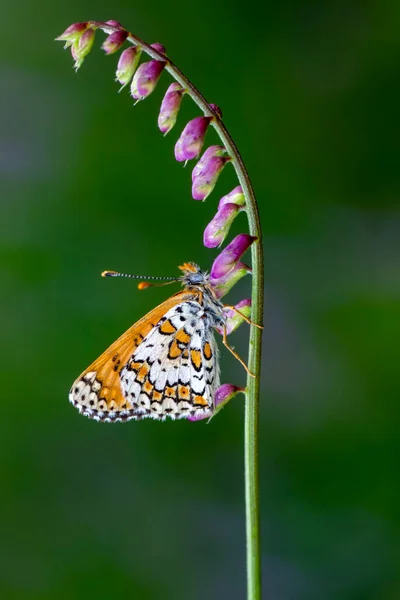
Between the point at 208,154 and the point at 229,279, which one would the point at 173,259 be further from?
the point at 208,154

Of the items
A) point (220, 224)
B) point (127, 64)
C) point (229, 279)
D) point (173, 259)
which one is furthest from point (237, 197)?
point (173, 259)

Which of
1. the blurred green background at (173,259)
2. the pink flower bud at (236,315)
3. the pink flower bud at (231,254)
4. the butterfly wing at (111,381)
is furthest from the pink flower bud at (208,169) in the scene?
the blurred green background at (173,259)

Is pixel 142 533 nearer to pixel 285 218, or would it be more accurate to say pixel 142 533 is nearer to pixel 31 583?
pixel 31 583

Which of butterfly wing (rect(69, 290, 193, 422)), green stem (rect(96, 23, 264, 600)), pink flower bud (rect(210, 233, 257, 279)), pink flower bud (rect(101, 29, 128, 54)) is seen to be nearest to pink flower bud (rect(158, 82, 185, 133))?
green stem (rect(96, 23, 264, 600))

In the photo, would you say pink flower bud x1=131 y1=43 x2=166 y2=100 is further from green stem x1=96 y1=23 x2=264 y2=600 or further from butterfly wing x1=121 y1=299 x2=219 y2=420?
butterfly wing x1=121 y1=299 x2=219 y2=420

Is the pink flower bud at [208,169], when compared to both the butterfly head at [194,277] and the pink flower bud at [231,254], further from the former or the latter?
the butterfly head at [194,277]
